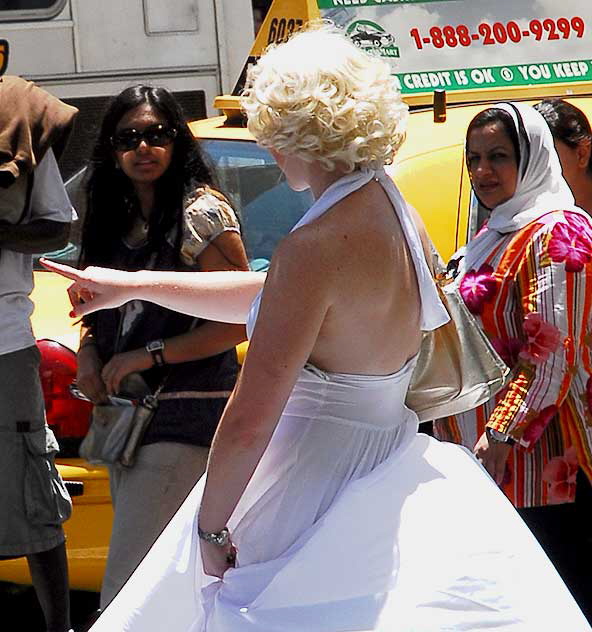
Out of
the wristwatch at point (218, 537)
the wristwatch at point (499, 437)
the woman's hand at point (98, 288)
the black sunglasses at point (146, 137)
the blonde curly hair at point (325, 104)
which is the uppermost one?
the blonde curly hair at point (325, 104)

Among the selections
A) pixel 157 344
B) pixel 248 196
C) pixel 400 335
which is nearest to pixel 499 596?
pixel 400 335

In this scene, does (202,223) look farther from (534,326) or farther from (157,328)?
(534,326)

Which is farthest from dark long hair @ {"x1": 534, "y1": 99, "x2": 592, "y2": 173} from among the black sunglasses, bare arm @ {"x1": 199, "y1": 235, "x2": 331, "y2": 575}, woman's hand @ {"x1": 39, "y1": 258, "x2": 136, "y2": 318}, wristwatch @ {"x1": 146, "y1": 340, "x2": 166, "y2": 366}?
bare arm @ {"x1": 199, "y1": 235, "x2": 331, "y2": 575}

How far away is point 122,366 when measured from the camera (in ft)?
11.4

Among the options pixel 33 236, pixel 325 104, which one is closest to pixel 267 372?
pixel 325 104

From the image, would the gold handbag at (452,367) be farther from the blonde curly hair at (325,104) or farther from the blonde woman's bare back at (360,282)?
the blonde curly hair at (325,104)

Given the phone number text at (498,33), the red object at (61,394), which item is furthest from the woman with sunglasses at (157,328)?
the phone number text at (498,33)

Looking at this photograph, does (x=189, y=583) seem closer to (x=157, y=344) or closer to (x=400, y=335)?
(x=400, y=335)

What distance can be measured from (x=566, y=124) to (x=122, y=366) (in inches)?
58.2

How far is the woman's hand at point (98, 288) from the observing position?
9.39 feet

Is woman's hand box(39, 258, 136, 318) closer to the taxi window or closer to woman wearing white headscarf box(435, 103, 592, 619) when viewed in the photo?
woman wearing white headscarf box(435, 103, 592, 619)

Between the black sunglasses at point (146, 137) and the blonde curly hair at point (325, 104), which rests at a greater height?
the blonde curly hair at point (325, 104)

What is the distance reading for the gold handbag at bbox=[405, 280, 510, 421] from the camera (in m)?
2.87

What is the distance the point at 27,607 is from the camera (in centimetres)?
477
